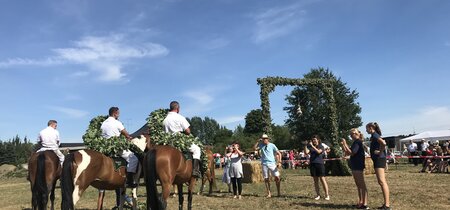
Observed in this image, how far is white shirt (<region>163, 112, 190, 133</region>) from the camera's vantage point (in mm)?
9352

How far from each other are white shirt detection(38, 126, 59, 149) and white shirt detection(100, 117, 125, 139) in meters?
2.20

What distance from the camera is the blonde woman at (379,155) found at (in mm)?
9216

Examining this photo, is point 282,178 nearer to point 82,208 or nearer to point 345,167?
point 345,167

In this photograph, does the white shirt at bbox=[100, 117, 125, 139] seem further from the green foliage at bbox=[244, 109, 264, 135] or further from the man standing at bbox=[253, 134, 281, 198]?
the green foliage at bbox=[244, 109, 264, 135]

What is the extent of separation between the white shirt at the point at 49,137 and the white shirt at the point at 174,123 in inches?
141

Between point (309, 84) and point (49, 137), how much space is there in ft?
48.7

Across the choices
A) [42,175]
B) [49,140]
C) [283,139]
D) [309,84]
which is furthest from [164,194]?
[283,139]

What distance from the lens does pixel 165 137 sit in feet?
30.2

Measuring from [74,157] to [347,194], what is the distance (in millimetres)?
8959

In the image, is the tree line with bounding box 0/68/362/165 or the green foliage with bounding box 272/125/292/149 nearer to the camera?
the tree line with bounding box 0/68/362/165

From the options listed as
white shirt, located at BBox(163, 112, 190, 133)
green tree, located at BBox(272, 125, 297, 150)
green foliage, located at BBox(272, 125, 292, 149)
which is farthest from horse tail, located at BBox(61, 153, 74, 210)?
green foliage, located at BBox(272, 125, 292, 149)

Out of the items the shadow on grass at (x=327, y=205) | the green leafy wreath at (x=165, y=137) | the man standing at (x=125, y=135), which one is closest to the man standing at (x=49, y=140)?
the man standing at (x=125, y=135)

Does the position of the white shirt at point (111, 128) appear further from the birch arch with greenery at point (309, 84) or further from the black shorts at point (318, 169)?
the birch arch with greenery at point (309, 84)

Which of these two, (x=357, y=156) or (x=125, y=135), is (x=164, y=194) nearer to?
(x=125, y=135)
